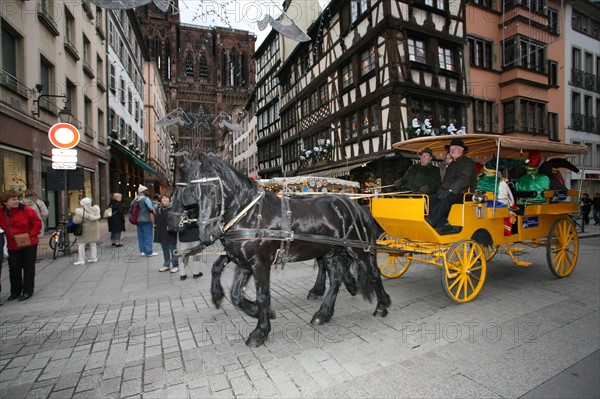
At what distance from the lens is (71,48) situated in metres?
14.1

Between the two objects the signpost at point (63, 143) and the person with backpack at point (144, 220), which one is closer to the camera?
the signpost at point (63, 143)

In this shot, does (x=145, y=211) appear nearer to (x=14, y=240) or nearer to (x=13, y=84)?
(x=14, y=240)

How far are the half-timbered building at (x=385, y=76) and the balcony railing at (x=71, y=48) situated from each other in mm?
10449

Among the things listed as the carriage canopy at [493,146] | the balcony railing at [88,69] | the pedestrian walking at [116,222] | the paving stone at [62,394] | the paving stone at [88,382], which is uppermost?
the balcony railing at [88,69]

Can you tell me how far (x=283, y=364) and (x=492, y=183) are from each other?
14.8 feet

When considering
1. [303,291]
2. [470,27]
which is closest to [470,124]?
[470,27]

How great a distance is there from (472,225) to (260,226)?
11.0 feet

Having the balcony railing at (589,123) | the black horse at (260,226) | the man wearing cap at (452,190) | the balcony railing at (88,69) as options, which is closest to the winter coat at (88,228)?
the black horse at (260,226)

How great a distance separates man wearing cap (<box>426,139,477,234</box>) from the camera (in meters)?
4.59

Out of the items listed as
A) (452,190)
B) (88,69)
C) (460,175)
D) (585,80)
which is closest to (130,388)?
(452,190)

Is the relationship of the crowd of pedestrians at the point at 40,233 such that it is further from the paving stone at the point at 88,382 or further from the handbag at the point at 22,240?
the paving stone at the point at 88,382

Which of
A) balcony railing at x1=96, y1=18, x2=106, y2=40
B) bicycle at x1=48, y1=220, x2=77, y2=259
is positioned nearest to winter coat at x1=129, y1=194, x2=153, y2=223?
bicycle at x1=48, y1=220, x2=77, y2=259

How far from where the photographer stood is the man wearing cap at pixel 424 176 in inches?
212

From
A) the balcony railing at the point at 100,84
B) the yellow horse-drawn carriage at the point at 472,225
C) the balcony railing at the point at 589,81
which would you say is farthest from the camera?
the balcony railing at the point at 589,81
